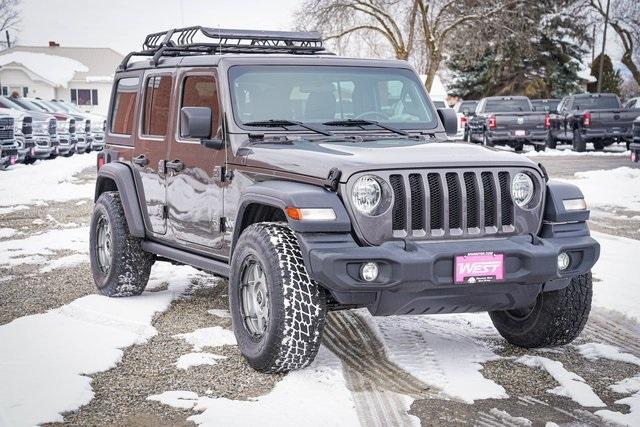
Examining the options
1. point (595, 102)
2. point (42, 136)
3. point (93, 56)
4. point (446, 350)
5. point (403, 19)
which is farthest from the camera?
point (93, 56)

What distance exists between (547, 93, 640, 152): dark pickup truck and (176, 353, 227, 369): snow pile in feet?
82.4

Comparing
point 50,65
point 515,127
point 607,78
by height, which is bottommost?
point 515,127

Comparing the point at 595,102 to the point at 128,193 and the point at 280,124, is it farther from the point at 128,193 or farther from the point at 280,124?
the point at 280,124

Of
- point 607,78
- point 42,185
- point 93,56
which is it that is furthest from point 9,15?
point 42,185

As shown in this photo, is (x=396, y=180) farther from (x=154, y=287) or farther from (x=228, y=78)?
(x=154, y=287)

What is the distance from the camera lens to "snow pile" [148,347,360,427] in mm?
4801

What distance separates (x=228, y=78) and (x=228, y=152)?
57cm

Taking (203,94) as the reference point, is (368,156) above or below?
below

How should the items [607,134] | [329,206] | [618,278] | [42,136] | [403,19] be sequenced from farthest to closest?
1. [403,19]
2. [607,134]
3. [42,136]
4. [618,278]
5. [329,206]

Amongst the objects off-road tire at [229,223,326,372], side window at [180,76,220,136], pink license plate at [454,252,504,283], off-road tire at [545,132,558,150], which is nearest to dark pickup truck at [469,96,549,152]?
off-road tire at [545,132,558,150]

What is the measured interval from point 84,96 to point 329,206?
231 ft

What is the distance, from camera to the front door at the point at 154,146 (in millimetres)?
7492

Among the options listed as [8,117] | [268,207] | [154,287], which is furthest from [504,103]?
[268,207]

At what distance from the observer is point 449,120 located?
23.7 feet
